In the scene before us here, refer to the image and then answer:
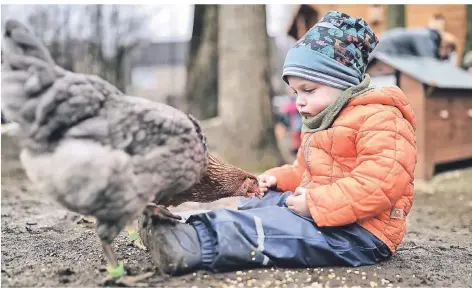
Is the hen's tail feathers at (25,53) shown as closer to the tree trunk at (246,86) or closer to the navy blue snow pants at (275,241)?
the navy blue snow pants at (275,241)

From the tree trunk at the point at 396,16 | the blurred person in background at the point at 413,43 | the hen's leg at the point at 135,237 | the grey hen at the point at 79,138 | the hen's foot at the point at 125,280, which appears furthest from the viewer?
the tree trunk at the point at 396,16

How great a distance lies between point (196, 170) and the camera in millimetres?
2406

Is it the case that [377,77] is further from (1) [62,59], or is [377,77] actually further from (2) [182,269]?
(1) [62,59]

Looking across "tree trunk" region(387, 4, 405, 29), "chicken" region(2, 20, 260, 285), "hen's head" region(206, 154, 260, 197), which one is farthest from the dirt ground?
"tree trunk" region(387, 4, 405, 29)

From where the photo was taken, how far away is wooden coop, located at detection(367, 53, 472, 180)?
6.54 metres

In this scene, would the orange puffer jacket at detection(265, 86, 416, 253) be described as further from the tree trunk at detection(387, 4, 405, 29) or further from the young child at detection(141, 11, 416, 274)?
the tree trunk at detection(387, 4, 405, 29)

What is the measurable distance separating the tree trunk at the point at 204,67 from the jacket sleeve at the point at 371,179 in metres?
6.99

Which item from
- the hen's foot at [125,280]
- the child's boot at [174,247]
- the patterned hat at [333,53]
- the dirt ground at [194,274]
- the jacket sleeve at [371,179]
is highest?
the patterned hat at [333,53]

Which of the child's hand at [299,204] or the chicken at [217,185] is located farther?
the chicken at [217,185]

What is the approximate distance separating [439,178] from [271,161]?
7.39 feet

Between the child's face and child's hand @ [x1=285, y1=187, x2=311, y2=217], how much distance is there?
422 millimetres

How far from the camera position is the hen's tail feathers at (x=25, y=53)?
206cm

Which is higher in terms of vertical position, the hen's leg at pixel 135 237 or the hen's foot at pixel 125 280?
the hen's foot at pixel 125 280

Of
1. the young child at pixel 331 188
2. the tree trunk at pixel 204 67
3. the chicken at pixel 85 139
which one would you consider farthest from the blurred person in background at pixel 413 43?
the chicken at pixel 85 139
